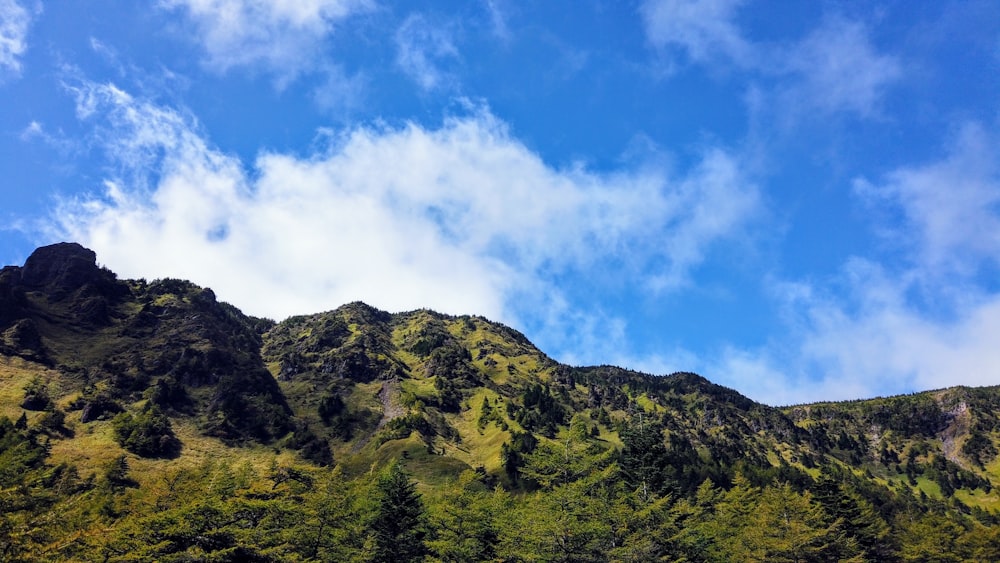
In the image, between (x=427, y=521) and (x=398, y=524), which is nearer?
(x=398, y=524)

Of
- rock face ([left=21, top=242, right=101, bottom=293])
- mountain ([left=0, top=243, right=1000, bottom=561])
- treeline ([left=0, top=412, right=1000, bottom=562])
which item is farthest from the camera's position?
rock face ([left=21, top=242, right=101, bottom=293])

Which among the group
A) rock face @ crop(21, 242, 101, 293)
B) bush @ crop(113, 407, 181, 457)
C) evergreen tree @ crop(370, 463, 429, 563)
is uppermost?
rock face @ crop(21, 242, 101, 293)

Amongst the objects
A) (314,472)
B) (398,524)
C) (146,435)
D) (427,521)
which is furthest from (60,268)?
(427,521)

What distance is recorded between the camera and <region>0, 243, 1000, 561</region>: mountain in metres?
45.2

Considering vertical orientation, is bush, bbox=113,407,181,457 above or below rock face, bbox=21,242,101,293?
below

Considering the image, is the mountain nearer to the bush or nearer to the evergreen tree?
the evergreen tree

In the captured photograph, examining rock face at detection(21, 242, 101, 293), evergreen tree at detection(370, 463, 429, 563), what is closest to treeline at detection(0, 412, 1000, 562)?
evergreen tree at detection(370, 463, 429, 563)

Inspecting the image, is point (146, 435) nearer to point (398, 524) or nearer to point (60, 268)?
point (398, 524)

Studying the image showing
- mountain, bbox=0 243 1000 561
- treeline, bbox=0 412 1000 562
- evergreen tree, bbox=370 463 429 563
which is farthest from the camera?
evergreen tree, bbox=370 463 429 563

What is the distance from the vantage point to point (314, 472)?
207 ft

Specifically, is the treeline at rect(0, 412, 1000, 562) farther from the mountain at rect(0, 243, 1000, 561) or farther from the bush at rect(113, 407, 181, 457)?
the bush at rect(113, 407, 181, 457)

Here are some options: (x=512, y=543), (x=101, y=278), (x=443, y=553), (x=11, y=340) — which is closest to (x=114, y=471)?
(x=11, y=340)

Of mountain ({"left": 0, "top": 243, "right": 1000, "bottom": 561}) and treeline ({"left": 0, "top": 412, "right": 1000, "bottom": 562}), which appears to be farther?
mountain ({"left": 0, "top": 243, "right": 1000, "bottom": 561})

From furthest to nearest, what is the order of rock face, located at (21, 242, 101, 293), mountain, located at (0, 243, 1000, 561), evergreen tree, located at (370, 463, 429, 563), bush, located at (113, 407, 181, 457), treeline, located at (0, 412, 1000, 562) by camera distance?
rock face, located at (21, 242, 101, 293) < bush, located at (113, 407, 181, 457) < evergreen tree, located at (370, 463, 429, 563) < mountain, located at (0, 243, 1000, 561) < treeline, located at (0, 412, 1000, 562)
